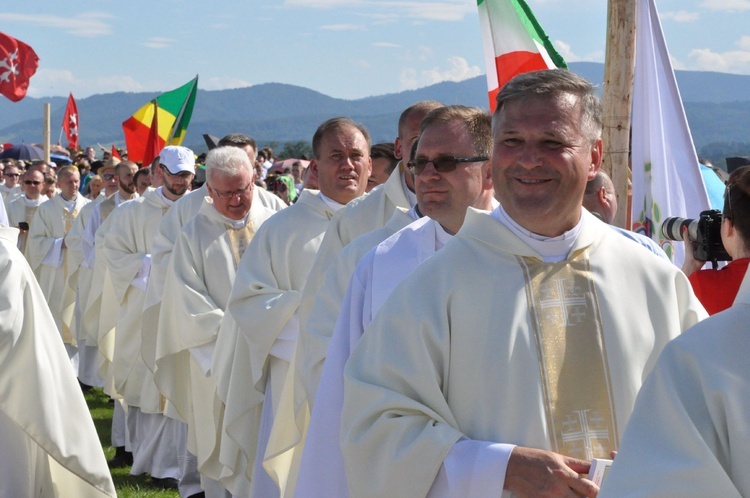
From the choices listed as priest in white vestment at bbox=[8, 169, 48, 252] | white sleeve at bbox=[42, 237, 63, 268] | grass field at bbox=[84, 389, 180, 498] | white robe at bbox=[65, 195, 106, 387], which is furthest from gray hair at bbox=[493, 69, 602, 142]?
priest in white vestment at bbox=[8, 169, 48, 252]

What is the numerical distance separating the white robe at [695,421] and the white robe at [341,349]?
1.57 meters

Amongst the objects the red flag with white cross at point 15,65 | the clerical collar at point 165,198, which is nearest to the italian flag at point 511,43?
the clerical collar at point 165,198

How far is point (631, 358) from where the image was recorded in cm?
299

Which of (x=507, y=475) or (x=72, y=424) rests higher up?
(x=507, y=475)

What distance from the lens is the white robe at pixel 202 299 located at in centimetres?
733

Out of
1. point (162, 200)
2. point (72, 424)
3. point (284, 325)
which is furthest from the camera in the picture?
point (162, 200)

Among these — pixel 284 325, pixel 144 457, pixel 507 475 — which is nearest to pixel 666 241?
pixel 284 325

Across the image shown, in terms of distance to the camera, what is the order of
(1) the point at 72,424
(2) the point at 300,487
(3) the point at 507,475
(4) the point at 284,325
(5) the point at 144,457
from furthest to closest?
(5) the point at 144,457, (4) the point at 284,325, (1) the point at 72,424, (2) the point at 300,487, (3) the point at 507,475

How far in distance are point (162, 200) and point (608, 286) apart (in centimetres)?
674

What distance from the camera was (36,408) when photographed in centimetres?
525

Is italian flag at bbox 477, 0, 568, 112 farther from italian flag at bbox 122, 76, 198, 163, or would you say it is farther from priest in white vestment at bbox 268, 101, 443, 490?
italian flag at bbox 122, 76, 198, 163

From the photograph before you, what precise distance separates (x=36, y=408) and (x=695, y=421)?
3.97 metres

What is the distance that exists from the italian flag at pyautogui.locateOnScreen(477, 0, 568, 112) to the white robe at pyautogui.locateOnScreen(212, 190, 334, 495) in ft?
4.09

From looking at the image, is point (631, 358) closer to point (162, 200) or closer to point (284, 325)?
point (284, 325)
